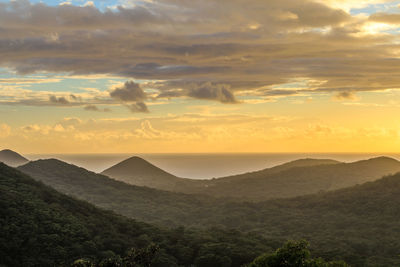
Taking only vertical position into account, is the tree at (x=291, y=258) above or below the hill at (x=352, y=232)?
above

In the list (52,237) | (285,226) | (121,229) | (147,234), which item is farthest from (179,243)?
(285,226)

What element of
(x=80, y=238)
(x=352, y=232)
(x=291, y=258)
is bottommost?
(x=352, y=232)

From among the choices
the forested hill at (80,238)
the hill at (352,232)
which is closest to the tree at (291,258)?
the forested hill at (80,238)

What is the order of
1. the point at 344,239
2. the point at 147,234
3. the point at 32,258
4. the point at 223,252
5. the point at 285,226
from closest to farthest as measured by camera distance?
the point at 32,258, the point at 223,252, the point at 147,234, the point at 344,239, the point at 285,226

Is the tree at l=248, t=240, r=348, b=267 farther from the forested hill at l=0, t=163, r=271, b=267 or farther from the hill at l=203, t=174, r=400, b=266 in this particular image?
the hill at l=203, t=174, r=400, b=266

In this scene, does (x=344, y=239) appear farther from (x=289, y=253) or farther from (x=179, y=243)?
(x=289, y=253)

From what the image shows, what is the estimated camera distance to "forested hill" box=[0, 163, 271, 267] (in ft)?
321

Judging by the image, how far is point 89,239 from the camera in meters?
113

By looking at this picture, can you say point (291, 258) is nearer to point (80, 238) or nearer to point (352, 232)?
point (80, 238)

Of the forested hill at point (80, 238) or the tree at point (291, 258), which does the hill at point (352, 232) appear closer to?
the forested hill at point (80, 238)

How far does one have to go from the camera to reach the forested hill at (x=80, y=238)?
97812 mm

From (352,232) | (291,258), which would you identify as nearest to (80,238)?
(291,258)

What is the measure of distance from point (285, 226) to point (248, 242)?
7010 cm

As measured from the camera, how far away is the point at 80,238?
10962cm
